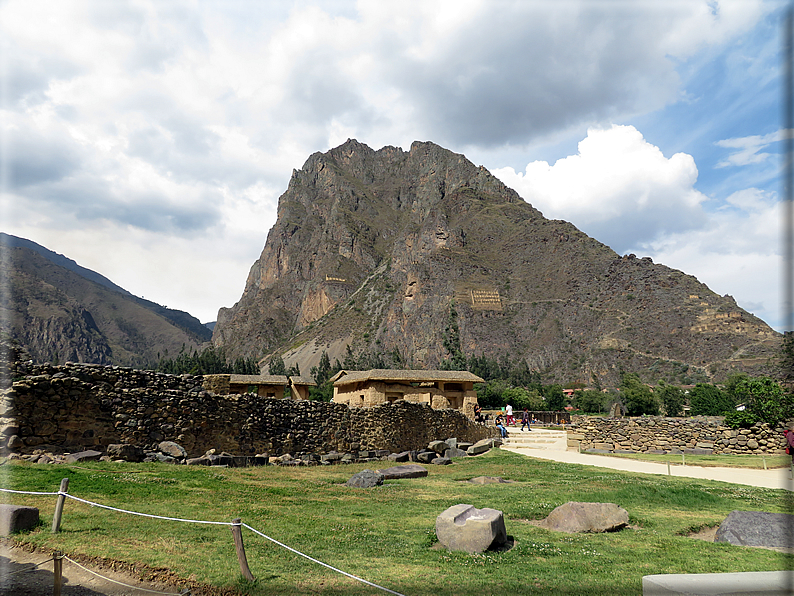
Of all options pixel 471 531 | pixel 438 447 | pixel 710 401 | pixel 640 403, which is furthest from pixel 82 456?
pixel 710 401

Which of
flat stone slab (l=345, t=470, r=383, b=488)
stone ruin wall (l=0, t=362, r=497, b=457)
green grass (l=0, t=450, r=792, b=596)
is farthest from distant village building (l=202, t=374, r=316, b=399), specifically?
green grass (l=0, t=450, r=792, b=596)

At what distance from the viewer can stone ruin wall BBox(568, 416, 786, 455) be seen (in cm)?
2289

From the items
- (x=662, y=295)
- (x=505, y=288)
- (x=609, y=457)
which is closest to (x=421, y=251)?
(x=505, y=288)

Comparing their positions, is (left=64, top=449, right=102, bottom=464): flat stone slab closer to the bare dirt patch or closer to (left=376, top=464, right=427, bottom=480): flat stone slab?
the bare dirt patch

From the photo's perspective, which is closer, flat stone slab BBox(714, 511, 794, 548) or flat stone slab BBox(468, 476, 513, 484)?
flat stone slab BBox(714, 511, 794, 548)

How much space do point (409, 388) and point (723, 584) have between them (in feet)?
93.7

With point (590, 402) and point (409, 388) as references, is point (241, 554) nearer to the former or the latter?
point (409, 388)

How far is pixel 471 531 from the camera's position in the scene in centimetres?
712

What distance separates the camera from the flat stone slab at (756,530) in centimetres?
711

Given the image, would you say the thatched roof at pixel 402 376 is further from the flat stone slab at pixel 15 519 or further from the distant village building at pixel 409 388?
the flat stone slab at pixel 15 519

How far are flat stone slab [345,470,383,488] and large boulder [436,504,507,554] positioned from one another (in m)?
6.13

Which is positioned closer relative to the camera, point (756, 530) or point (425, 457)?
point (756, 530)

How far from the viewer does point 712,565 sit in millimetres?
6164

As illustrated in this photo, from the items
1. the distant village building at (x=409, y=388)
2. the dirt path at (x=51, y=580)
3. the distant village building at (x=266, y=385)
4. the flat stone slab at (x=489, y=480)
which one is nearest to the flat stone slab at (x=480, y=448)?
the distant village building at (x=409, y=388)
